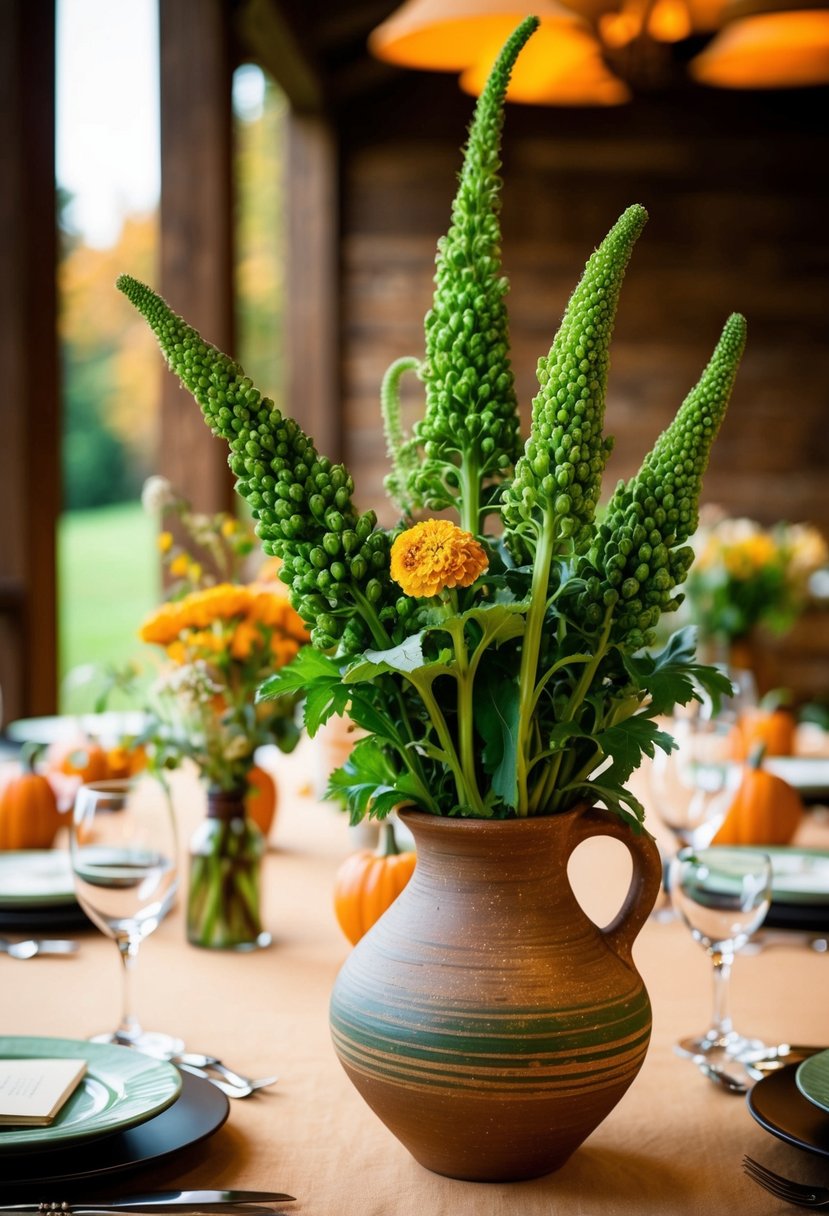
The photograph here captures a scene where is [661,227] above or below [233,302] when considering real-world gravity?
above

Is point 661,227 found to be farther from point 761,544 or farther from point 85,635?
point 85,635

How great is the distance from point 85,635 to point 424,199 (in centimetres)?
495

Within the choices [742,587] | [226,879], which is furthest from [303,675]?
[742,587]

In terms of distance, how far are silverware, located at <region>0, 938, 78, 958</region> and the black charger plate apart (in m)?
0.45

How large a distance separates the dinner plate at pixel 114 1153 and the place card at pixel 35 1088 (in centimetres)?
3

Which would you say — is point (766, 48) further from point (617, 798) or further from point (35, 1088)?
point (35, 1088)

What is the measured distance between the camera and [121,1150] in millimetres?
850

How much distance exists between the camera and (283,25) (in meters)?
4.40

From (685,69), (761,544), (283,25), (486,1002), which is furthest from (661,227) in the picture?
(486,1002)

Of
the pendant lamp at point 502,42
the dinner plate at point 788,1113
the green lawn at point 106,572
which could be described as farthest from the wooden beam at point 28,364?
the green lawn at point 106,572

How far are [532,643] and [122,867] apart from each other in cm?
49

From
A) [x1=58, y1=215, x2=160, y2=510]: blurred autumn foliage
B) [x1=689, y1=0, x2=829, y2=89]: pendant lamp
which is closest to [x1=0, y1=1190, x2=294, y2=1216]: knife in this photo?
[x1=689, y1=0, x2=829, y2=89]: pendant lamp

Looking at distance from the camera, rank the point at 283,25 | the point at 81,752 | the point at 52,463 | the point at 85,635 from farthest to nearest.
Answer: the point at 85,635
the point at 283,25
the point at 52,463
the point at 81,752

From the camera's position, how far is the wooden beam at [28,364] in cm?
283
